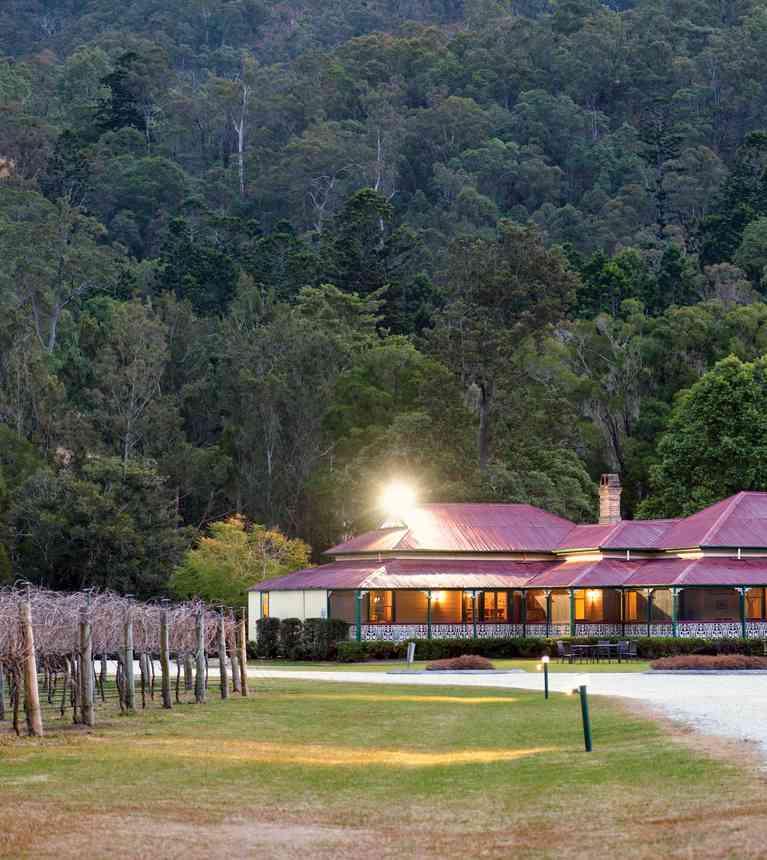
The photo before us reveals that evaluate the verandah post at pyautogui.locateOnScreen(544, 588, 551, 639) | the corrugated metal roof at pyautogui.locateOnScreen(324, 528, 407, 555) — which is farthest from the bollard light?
the corrugated metal roof at pyautogui.locateOnScreen(324, 528, 407, 555)

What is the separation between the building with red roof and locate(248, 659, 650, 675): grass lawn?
3.45 meters

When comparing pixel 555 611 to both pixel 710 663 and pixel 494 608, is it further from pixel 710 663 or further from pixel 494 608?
pixel 710 663

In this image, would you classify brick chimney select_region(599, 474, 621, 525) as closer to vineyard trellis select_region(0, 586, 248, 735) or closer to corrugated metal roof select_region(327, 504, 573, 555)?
corrugated metal roof select_region(327, 504, 573, 555)

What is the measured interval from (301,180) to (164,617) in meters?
135

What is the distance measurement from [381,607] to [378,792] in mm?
47925

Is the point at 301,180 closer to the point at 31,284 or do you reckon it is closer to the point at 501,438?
the point at 31,284

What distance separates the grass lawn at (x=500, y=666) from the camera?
53.6 metres

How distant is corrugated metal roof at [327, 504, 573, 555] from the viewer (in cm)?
7000

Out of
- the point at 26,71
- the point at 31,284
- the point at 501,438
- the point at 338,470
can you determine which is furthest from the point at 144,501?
the point at 26,71

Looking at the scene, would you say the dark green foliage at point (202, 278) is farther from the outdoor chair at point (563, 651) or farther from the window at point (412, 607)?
the outdoor chair at point (563, 651)

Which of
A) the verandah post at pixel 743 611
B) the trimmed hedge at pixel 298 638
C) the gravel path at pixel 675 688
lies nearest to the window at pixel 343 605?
the trimmed hedge at pixel 298 638

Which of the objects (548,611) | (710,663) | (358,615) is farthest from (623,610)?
(710,663)

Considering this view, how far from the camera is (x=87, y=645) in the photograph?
29.9 meters

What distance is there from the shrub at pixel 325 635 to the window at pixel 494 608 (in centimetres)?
666
